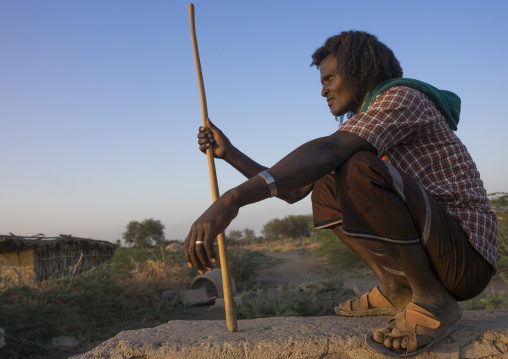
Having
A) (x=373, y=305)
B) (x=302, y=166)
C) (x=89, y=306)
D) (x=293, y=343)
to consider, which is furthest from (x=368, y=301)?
(x=89, y=306)

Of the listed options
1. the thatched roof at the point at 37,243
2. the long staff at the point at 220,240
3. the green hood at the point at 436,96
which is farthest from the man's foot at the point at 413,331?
the thatched roof at the point at 37,243

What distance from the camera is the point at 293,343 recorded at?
1771 millimetres

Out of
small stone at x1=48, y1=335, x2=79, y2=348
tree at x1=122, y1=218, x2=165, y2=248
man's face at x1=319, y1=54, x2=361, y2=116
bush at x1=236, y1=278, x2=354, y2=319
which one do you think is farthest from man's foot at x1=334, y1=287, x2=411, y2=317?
tree at x1=122, y1=218, x2=165, y2=248

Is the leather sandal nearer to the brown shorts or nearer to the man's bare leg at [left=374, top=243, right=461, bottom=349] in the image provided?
the man's bare leg at [left=374, top=243, right=461, bottom=349]

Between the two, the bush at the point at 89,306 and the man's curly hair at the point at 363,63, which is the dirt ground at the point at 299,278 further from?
the man's curly hair at the point at 363,63

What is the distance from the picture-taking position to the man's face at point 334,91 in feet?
7.19

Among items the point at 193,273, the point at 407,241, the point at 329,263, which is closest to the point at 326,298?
the point at 193,273

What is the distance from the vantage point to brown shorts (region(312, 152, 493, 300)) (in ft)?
5.24

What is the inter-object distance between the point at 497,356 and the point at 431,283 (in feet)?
1.45

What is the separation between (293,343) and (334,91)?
4.33ft

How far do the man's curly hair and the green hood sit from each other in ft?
0.24

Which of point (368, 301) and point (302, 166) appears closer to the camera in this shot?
point (302, 166)

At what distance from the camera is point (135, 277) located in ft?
23.3

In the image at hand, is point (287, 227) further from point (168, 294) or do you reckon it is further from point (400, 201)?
point (400, 201)
